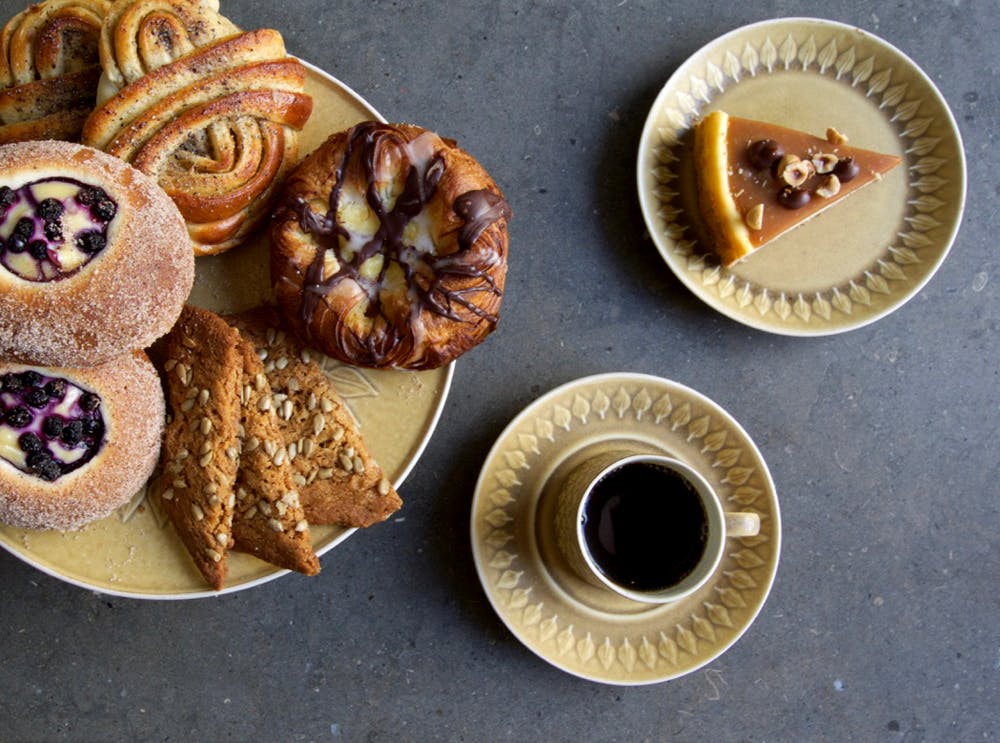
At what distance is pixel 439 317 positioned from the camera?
1.77 m

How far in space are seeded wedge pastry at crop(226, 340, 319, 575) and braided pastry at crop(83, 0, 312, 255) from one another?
1.03 feet

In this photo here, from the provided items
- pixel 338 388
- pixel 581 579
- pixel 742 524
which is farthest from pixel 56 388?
pixel 742 524

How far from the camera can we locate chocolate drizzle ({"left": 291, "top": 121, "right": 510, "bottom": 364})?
173 centimetres

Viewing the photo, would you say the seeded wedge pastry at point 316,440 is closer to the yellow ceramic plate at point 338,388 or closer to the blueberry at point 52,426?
the yellow ceramic plate at point 338,388

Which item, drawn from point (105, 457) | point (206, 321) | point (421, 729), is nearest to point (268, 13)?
point (206, 321)

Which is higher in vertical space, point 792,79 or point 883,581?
point 792,79

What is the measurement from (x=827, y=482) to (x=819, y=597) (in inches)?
11.5

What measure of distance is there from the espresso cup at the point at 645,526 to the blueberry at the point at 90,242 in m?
1.03

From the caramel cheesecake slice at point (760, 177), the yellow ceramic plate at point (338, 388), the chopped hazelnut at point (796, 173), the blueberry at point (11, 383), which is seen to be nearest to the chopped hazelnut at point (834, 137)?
the caramel cheesecake slice at point (760, 177)

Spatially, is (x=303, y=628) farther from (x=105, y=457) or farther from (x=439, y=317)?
(x=439, y=317)

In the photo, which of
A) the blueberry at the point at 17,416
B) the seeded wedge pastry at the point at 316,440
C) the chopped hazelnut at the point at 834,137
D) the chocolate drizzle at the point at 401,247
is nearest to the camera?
the blueberry at the point at 17,416

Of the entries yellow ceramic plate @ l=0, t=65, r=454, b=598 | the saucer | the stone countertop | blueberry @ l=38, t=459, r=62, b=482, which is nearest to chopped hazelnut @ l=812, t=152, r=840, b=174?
the stone countertop

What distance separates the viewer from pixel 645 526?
1887mm

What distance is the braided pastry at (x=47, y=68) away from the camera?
1.69 meters
